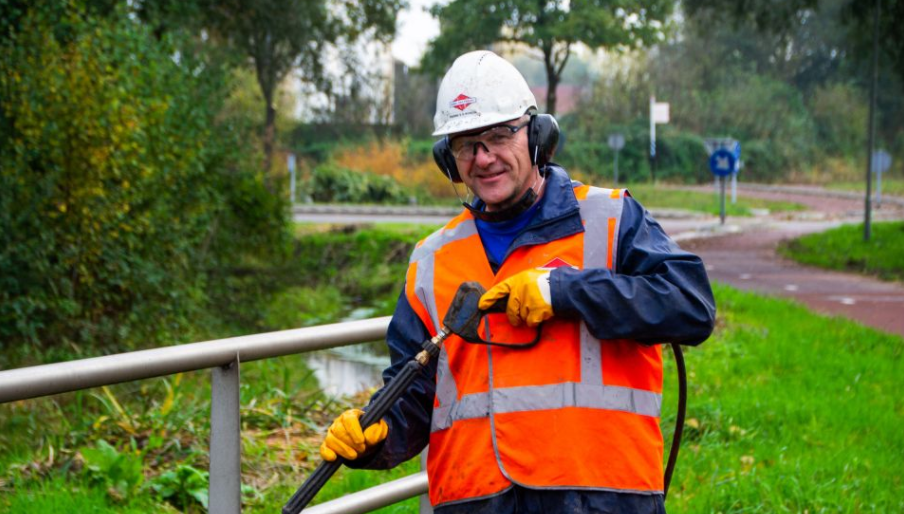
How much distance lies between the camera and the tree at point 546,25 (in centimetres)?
3105

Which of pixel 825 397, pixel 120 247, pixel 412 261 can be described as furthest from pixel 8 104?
pixel 412 261

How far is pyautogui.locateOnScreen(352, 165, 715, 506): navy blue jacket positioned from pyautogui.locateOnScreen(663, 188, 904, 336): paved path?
24.7 ft

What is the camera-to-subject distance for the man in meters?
2.46

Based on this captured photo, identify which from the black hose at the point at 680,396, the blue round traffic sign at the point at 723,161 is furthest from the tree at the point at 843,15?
the black hose at the point at 680,396

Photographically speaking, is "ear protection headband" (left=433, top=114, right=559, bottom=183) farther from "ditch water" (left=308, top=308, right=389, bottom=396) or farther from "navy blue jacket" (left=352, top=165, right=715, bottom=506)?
"ditch water" (left=308, top=308, right=389, bottom=396)

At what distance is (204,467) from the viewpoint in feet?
16.3

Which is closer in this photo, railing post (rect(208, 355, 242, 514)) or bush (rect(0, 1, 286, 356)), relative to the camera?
railing post (rect(208, 355, 242, 514))

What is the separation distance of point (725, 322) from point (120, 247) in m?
5.74

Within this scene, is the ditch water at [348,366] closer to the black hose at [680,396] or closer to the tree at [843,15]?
the black hose at [680,396]

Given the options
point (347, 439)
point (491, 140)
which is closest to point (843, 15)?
point (491, 140)

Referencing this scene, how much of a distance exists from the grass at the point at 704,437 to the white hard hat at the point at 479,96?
226 cm

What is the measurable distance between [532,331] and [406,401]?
0.42 metres

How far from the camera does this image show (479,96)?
8.63ft

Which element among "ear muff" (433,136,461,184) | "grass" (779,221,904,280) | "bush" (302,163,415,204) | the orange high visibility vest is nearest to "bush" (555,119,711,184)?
"bush" (302,163,415,204)
